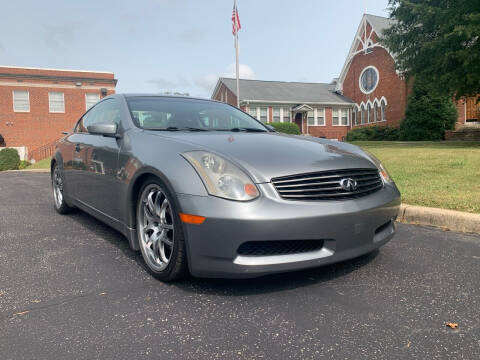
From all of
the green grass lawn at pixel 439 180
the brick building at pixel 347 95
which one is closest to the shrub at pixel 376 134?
the brick building at pixel 347 95

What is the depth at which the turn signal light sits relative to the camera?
2.36 metres

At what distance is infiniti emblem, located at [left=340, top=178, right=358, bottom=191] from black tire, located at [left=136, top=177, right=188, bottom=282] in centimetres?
111

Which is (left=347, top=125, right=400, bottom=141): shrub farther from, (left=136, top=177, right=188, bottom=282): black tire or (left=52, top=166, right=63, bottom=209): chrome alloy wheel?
(left=136, top=177, right=188, bottom=282): black tire

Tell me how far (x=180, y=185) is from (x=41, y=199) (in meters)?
5.23

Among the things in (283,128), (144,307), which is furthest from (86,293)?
(283,128)

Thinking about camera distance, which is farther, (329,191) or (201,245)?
(329,191)

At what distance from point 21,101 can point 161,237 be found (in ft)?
101

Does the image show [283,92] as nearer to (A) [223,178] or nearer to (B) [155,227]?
(B) [155,227]

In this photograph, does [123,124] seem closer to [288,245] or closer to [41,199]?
[288,245]

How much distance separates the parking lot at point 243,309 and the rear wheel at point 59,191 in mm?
1576

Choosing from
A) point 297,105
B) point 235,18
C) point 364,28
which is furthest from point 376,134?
point 235,18

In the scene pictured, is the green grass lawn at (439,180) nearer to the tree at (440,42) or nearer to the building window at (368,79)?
the tree at (440,42)

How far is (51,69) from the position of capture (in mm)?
28922

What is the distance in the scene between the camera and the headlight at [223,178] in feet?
7.82
